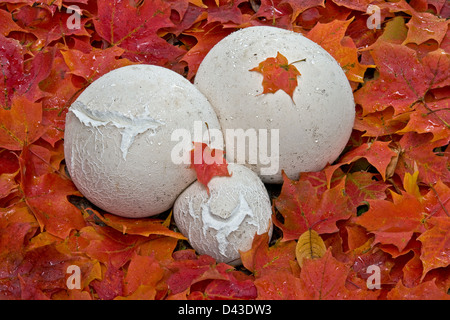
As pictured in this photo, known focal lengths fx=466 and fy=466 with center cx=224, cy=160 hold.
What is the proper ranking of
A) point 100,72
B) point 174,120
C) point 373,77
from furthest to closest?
point 373,77 → point 100,72 → point 174,120

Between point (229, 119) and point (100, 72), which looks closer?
point (229, 119)

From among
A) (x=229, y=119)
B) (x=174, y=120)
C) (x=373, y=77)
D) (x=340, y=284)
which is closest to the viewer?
(x=340, y=284)

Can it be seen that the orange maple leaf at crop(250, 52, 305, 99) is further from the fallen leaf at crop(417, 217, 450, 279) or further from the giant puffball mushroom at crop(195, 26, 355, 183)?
the fallen leaf at crop(417, 217, 450, 279)

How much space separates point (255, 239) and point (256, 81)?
1.99 feet

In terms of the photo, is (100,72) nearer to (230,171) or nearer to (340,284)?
(230,171)

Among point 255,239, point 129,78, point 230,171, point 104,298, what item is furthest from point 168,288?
point 129,78

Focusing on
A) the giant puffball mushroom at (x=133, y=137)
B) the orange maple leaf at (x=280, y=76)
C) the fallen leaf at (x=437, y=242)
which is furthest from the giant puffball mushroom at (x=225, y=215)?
the fallen leaf at (x=437, y=242)

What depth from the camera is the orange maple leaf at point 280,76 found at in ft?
5.86

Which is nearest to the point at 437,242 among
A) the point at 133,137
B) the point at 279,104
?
the point at 279,104

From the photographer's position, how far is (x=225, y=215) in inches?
68.5

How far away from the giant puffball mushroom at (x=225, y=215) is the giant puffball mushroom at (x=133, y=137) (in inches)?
3.8

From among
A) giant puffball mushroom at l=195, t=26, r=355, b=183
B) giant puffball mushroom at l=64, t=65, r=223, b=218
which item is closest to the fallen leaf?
giant puffball mushroom at l=195, t=26, r=355, b=183

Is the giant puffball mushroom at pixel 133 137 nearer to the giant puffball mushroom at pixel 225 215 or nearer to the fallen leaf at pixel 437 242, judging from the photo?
the giant puffball mushroom at pixel 225 215

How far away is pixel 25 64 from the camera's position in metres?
2.16
